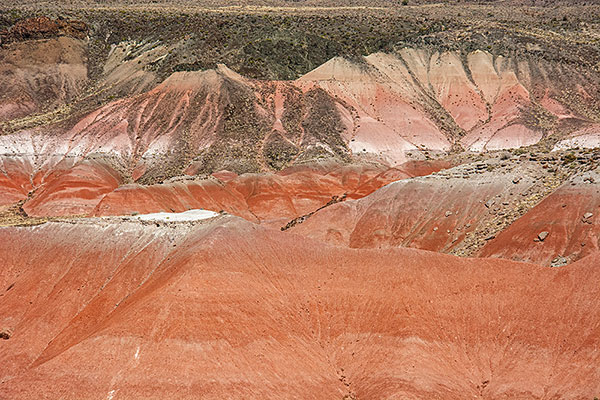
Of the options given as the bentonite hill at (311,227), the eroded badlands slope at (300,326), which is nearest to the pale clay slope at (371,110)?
the bentonite hill at (311,227)

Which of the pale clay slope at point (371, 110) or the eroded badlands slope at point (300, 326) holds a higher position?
the eroded badlands slope at point (300, 326)

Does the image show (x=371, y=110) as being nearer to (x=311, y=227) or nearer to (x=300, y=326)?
(x=311, y=227)

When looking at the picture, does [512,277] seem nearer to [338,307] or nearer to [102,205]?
[338,307]

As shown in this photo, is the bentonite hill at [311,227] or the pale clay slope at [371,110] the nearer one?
the bentonite hill at [311,227]

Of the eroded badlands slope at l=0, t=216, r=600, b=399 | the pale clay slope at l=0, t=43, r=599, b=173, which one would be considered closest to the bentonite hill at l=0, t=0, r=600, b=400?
the eroded badlands slope at l=0, t=216, r=600, b=399

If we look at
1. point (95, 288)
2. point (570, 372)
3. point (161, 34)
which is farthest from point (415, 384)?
point (161, 34)

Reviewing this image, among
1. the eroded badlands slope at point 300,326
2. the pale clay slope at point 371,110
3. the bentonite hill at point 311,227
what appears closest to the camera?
the eroded badlands slope at point 300,326

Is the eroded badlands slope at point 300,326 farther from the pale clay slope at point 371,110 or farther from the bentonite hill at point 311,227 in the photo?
the pale clay slope at point 371,110
